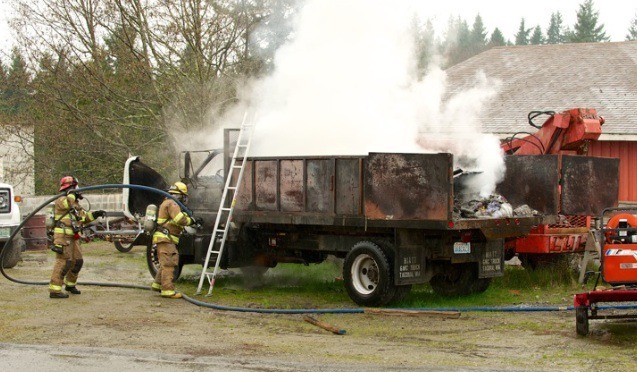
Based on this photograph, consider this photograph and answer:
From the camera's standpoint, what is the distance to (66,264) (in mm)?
12852

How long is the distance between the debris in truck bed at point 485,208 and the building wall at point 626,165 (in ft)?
26.6

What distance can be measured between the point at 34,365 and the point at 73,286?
5363 millimetres

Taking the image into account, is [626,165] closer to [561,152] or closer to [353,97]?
[561,152]

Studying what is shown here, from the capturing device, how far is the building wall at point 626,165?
19.9m

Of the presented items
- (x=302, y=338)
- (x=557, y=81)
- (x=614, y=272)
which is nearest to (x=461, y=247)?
(x=614, y=272)

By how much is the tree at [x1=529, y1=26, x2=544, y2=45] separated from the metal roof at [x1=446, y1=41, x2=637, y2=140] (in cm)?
6471

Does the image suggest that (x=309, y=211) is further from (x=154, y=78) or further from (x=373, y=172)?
(x=154, y=78)

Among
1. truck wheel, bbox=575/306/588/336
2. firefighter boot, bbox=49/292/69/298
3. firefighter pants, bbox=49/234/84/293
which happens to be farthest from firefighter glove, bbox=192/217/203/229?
truck wheel, bbox=575/306/588/336

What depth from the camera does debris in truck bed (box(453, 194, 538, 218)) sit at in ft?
39.2

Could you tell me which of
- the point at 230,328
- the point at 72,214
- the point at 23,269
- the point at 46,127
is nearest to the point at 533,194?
the point at 230,328

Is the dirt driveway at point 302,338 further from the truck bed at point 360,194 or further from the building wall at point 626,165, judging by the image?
the building wall at point 626,165

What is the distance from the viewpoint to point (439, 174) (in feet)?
36.4

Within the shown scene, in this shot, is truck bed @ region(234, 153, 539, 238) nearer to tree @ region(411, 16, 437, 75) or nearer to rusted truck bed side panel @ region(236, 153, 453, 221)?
rusted truck bed side panel @ region(236, 153, 453, 221)

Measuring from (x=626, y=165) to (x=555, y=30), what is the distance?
82343mm
